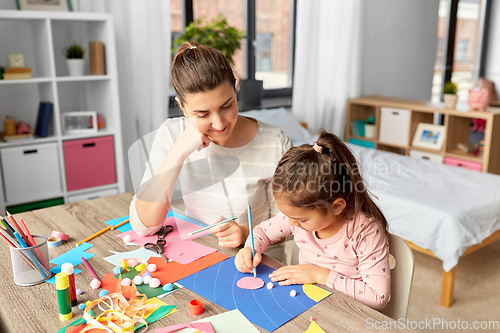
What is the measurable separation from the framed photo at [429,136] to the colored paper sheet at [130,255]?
2.80 metres

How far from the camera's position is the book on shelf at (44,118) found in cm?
233

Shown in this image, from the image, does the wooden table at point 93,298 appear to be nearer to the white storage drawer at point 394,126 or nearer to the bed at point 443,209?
the bed at point 443,209

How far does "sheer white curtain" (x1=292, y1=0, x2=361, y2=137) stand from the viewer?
3527 mm

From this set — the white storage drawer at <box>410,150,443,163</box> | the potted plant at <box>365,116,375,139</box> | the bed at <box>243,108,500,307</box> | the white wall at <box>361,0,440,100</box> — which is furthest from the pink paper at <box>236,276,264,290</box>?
the white wall at <box>361,0,440,100</box>

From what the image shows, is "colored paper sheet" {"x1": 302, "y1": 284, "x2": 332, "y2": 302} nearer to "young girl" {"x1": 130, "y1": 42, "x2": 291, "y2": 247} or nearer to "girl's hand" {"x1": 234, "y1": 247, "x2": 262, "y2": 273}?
"girl's hand" {"x1": 234, "y1": 247, "x2": 262, "y2": 273}

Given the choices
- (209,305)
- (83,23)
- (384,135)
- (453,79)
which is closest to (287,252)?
(209,305)

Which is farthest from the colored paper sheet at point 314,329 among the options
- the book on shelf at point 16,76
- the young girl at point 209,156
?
the book on shelf at point 16,76

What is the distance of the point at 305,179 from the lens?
3.10ft

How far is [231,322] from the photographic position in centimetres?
79

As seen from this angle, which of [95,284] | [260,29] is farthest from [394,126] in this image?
[95,284]

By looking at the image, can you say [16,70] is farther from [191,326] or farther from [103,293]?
[191,326]

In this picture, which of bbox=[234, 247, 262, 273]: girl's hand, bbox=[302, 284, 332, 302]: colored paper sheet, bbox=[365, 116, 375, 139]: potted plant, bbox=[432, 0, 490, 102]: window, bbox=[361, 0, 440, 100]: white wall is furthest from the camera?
bbox=[432, 0, 490, 102]: window

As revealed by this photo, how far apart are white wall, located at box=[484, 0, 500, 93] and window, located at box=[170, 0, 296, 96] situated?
9.64ft

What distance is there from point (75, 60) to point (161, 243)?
1663 millimetres
